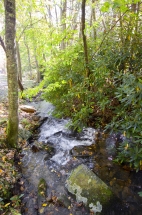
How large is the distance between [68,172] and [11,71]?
3.48 meters

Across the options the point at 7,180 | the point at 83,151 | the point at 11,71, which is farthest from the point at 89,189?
the point at 11,71

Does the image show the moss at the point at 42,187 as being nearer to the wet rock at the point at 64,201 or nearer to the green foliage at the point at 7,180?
the wet rock at the point at 64,201

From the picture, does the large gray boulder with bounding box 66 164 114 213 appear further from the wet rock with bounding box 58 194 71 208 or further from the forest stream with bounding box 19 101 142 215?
the wet rock with bounding box 58 194 71 208

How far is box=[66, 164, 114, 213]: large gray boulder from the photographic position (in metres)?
3.59

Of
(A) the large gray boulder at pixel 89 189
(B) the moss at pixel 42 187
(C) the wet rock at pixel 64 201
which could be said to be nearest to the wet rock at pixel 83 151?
(A) the large gray boulder at pixel 89 189

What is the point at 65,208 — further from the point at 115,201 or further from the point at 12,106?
the point at 12,106

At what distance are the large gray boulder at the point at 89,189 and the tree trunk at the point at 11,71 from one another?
2.40 meters

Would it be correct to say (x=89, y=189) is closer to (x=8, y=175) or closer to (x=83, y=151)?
(x=83, y=151)

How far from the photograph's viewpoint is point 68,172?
4668mm

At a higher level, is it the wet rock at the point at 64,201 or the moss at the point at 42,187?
the moss at the point at 42,187

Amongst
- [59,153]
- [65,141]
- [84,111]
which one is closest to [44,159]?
[59,153]

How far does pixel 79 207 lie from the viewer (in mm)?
3598

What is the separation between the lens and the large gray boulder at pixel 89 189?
141 inches

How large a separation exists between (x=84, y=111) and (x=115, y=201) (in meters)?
2.40
